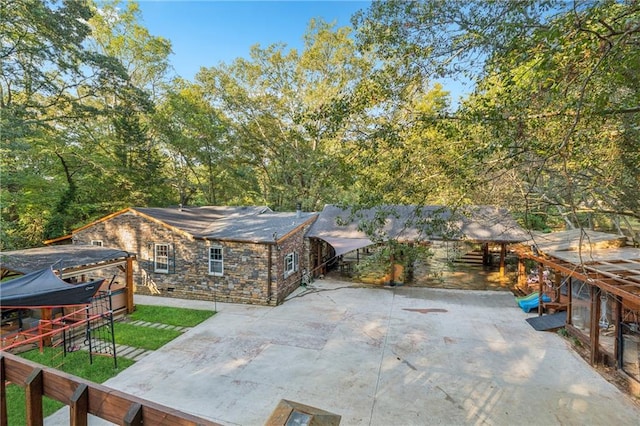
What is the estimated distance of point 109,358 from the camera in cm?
797

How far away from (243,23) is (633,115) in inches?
465

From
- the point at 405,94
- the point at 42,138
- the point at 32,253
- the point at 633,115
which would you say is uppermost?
the point at 42,138

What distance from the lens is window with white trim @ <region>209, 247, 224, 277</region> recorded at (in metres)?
13.1

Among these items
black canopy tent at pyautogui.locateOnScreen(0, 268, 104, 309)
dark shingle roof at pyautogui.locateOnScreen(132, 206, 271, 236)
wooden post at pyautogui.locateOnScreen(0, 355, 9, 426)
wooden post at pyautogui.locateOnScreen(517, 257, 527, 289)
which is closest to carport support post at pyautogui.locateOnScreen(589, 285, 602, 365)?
wooden post at pyautogui.locateOnScreen(517, 257, 527, 289)

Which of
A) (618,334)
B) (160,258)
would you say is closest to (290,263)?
(160,258)

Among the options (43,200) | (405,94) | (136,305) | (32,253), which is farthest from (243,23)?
(43,200)

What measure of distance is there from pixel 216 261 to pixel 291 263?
3333mm

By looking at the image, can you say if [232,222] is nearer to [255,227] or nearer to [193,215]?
[255,227]

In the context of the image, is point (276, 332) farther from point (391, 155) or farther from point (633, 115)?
point (633, 115)

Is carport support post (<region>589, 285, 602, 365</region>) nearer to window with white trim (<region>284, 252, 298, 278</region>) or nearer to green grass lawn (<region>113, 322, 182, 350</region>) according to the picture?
window with white trim (<region>284, 252, 298, 278</region>)

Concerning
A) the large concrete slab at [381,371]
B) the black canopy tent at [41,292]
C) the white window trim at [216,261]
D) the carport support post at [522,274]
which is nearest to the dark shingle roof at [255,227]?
the white window trim at [216,261]

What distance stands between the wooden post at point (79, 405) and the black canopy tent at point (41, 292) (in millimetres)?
7288

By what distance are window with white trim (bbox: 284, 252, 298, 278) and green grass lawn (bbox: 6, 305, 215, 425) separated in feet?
11.9

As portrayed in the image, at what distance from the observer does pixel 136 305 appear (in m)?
12.3
